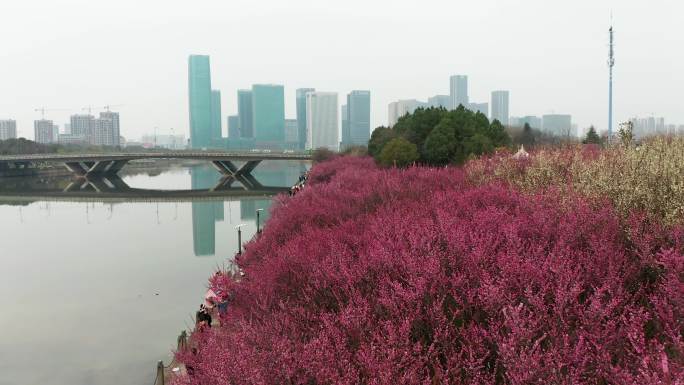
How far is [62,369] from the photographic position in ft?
45.3

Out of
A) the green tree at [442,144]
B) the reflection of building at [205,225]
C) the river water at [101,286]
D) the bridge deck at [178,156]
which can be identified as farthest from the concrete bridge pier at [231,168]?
the green tree at [442,144]

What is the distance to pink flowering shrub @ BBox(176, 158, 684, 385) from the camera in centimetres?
484

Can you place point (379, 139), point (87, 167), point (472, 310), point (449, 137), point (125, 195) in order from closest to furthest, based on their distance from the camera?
point (472, 310), point (449, 137), point (379, 139), point (125, 195), point (87, 167)

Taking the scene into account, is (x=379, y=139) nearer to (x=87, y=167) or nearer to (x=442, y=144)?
(x=442, y=144)

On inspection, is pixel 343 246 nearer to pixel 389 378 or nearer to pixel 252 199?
pixel 389 378

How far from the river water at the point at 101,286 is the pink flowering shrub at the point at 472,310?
22.1 ft

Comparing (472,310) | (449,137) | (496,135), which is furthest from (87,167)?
(472,310)

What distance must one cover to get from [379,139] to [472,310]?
54.2m

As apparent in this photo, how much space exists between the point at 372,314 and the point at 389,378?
→ 1.94 m

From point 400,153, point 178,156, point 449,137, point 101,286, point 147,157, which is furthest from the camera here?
point 147,157

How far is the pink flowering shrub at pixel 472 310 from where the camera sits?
4.84m

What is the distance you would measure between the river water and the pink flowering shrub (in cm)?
673

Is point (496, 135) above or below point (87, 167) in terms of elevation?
above

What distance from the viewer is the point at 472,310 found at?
6566 millimetres
